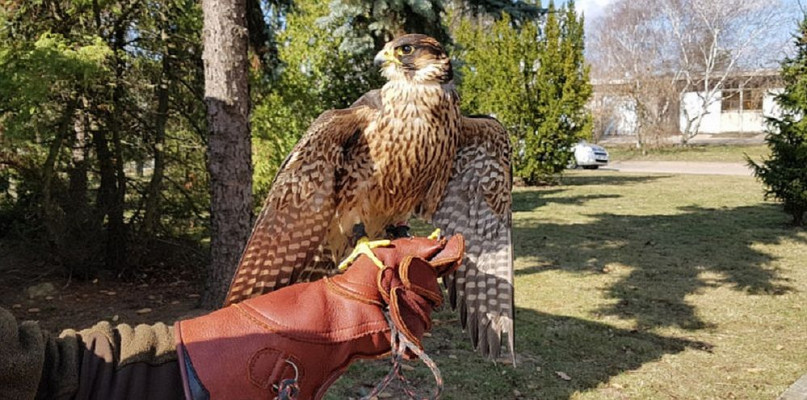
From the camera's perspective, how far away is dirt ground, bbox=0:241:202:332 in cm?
559

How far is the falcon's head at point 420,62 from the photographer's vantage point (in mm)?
2572

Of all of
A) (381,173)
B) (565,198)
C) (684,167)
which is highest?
(381,173)

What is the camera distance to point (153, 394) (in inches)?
58.7

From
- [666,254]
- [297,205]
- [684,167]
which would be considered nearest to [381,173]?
[297,205]

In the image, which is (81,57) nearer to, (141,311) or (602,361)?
(141,311)

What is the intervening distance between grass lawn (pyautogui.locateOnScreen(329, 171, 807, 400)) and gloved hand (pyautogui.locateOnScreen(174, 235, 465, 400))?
96.0 inches

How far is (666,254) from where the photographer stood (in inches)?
342

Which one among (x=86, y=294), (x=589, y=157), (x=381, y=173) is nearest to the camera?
(x=381, y=173)

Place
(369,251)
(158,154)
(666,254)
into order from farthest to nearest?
(666,254), (158,154), (369,251)

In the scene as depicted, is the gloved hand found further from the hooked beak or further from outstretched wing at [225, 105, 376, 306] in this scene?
the hooked beak

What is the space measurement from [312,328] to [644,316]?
16.7ft

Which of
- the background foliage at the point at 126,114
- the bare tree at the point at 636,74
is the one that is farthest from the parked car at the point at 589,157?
the background foliage at the point at 126,114

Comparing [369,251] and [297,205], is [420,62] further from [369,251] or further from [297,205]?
[369,251]

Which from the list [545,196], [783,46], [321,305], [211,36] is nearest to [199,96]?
[211,36]
